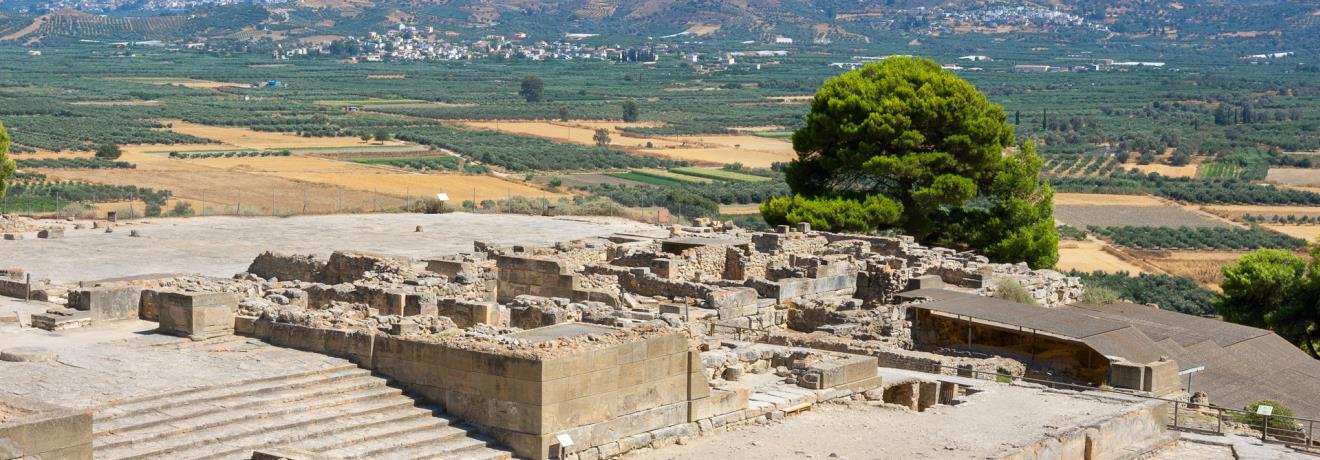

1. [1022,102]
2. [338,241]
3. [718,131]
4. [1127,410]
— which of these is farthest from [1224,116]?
[1127,410]

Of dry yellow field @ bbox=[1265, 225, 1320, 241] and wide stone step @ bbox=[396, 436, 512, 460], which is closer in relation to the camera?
wide stone step @ bbox=[396, 436, 512, 460]

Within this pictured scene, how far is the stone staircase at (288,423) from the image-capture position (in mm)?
16406

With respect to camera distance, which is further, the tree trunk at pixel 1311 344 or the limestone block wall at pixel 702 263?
the tree trunk at pixel 1311 344

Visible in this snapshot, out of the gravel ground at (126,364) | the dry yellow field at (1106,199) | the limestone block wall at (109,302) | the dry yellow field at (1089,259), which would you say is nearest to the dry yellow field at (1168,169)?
the dry yellow field at (1106,199)

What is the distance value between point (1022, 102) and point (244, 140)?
8228 centimetres

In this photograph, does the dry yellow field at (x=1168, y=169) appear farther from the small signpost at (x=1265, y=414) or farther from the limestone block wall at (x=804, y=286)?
the small signpost at (x=1265, y=414)

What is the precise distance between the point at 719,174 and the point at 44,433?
7244 cm

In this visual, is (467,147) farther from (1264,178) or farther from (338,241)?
(338,241)

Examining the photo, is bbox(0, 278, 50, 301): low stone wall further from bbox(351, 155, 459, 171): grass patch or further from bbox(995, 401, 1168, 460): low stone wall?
bbox(351, 155, 459, 171): grass patch

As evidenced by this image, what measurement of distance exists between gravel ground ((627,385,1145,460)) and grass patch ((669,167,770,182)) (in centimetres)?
6118

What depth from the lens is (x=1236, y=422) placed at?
2234 centimetres

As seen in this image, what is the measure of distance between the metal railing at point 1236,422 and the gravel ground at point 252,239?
15092mm

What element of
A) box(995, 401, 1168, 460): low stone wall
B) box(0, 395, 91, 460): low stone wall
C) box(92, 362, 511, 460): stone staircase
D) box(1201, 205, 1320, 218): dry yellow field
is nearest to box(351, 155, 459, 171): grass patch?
box(1201, 205, 1320, 218): dry yellow field

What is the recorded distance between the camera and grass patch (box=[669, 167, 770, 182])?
273 feet
